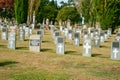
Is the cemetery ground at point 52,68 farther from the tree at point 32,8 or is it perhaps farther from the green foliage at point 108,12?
the tree at point 32,8

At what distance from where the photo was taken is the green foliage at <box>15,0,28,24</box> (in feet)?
158

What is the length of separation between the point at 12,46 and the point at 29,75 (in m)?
7.72

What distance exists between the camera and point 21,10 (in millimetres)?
48250

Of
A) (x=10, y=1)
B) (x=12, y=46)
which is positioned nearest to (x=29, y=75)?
(x=12, y=46)

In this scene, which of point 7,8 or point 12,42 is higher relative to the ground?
point 7,8

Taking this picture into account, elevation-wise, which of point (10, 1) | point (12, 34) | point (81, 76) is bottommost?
point (81, 76)

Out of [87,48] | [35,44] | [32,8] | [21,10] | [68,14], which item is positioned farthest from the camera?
[68,14]

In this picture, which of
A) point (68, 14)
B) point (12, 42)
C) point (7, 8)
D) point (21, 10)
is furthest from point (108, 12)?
point (7, 8)

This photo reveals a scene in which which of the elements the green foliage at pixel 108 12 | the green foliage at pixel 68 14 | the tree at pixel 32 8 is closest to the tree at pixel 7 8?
the green foliage at pixel 68 14

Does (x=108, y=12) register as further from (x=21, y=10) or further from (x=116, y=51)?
(x=116, y=51)

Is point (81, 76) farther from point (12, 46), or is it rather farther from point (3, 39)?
point (3, 39)

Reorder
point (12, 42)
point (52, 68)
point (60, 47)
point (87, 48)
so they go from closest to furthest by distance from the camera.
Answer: point (52, 68)
point (87, 48)
point (60, 47)
point (12, 42)

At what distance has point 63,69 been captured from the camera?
39.1 feet

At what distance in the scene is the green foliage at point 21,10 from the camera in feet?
158
